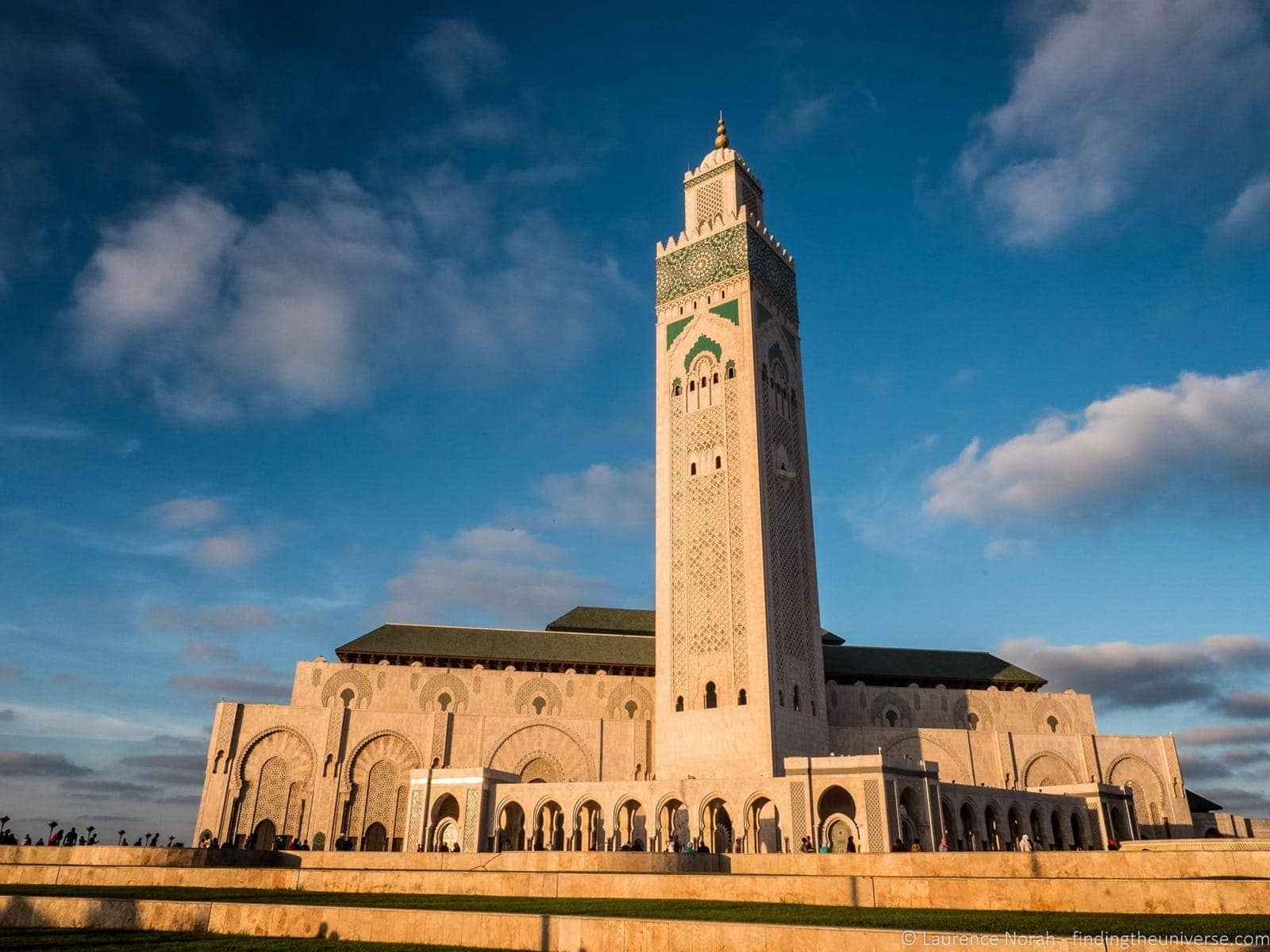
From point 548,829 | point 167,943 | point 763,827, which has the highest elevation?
point 763,827

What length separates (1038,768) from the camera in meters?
32.0

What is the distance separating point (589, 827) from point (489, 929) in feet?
64.1

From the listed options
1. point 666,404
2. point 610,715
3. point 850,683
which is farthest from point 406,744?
point 850,683

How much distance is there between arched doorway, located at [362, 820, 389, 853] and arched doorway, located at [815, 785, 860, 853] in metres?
15.2

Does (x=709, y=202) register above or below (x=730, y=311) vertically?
above

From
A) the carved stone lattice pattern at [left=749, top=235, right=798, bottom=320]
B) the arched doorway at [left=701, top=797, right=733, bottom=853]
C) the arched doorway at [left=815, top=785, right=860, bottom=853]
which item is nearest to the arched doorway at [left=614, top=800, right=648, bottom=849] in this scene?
the arched doorway at [left=701, top=797, right=733, bottom=853]

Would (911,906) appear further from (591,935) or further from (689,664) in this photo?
(689,664)

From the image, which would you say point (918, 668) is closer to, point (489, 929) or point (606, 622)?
point (606, 622)

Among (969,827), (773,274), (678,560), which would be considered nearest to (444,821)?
(678,560)

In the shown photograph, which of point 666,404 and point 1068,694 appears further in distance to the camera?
point 1068,694

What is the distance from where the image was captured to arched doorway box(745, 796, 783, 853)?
2253 centimetres

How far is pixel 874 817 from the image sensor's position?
845 inches

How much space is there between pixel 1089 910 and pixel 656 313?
2695 cm

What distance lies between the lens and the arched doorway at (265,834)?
29391mm
